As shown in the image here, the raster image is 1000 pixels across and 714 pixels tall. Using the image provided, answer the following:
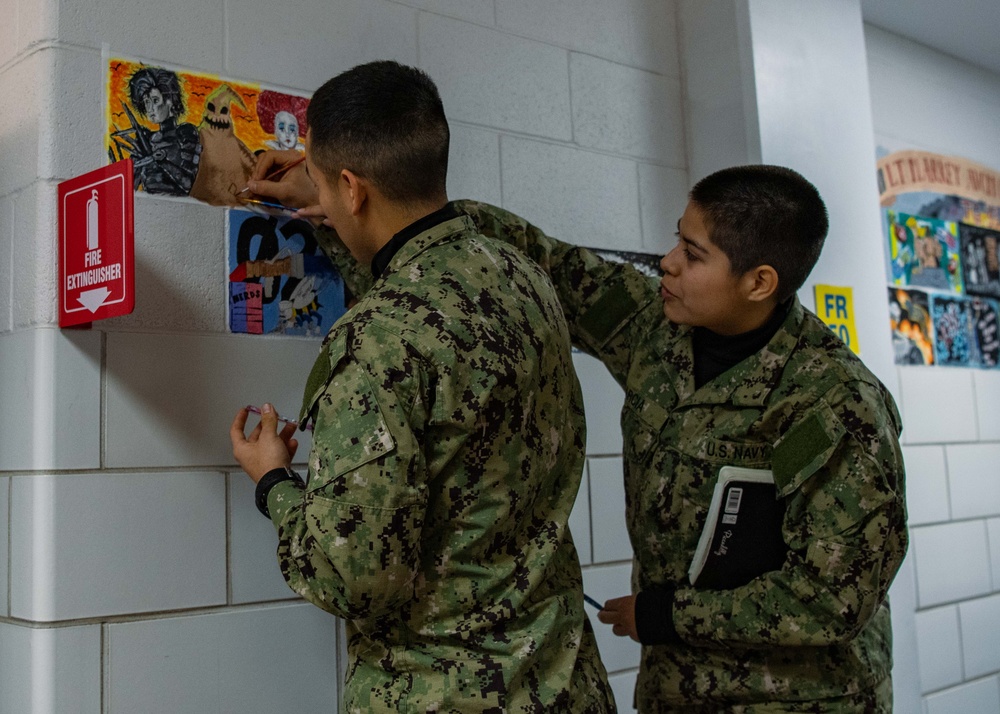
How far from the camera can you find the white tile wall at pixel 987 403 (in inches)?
137

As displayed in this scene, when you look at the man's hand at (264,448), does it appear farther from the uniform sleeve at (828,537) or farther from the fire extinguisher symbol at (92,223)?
the uniform sleeve at (828,537)

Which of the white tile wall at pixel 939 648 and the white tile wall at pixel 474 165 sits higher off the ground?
the white tile wall at pixel 474 165

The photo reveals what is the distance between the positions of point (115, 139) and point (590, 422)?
1.15 m

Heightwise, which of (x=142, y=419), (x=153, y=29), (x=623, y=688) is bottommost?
(x=623, y=688)

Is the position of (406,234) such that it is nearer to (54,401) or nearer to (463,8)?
(54,401)

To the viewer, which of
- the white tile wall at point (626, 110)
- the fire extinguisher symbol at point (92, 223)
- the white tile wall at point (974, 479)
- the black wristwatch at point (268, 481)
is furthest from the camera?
the white tile wall at point (974, 479)

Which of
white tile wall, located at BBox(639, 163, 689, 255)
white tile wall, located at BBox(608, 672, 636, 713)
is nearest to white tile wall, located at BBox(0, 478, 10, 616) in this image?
white tile wall, located at BBox(608, 672, 636, 713)

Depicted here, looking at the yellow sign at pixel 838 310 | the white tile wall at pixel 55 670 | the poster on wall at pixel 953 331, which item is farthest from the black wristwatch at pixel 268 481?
the poster on wall at pixel 953 331

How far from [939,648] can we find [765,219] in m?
2.15

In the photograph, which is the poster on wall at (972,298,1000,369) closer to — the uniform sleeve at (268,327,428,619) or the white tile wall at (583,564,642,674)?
the white tile wall at (583,564,642,674)

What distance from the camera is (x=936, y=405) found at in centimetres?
330

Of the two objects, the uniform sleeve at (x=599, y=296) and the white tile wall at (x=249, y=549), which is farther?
the uniform sleeve at (x=599, y=296)

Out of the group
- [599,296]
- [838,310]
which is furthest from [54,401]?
[838,310]

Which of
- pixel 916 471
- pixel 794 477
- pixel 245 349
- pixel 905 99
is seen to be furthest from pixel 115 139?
pixel 905 99
